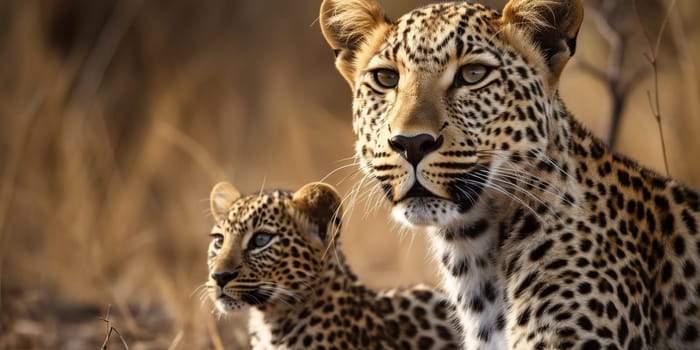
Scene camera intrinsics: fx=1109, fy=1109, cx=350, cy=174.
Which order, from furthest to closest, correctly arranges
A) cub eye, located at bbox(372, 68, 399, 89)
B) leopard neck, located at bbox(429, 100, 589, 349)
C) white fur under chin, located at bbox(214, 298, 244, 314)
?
1. white fur under chin, located at bbox(214, 298, 244, 314)
2. cub eye, located at bbox(372, 68, 399, 89)
3. leopard neck, located at bbox(429, 100, 589, 349)

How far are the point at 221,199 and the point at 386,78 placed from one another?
6.77 feet

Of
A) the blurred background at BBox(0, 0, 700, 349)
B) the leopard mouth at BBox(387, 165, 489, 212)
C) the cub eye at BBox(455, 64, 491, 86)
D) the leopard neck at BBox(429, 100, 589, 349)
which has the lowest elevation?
the blurred background at BBox(0, 0, 700, 349)

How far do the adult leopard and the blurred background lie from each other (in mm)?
1776

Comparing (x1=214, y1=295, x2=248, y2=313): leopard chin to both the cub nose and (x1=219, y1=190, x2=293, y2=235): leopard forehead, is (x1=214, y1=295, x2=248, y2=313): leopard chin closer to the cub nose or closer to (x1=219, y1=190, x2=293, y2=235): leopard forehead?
the cub nose

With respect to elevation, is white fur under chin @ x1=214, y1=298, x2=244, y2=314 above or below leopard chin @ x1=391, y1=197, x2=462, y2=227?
below

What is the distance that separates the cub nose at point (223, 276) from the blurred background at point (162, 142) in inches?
16.9

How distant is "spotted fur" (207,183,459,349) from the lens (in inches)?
247

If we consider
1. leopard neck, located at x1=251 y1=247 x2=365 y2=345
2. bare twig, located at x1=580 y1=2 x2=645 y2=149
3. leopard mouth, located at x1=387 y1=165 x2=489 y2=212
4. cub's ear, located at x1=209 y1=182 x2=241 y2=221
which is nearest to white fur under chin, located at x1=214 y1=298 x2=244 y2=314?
leopard neck, located at x1=251 y1=247 x2=365 y2=345

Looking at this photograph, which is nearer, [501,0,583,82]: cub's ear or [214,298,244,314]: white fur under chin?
[501,0,583,82]: cub's ear

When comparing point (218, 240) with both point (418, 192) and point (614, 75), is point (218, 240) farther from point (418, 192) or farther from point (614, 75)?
point (614, 75)

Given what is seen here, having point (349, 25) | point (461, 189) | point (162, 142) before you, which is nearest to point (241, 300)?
point (349, 25)

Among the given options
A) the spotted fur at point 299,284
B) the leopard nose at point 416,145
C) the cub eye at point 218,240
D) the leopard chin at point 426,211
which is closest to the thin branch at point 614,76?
the spotted fur at point 299,284

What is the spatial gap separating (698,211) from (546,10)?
3.85 ft

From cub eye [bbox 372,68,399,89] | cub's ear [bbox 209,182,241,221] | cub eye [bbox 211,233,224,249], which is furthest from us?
cub's ear [bbox 209,182,241,221]
